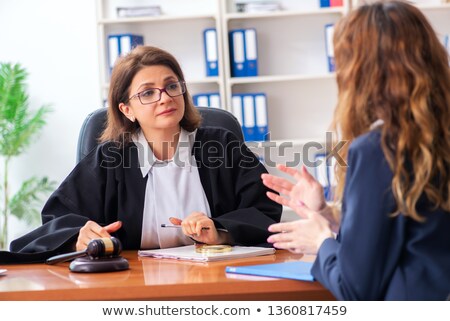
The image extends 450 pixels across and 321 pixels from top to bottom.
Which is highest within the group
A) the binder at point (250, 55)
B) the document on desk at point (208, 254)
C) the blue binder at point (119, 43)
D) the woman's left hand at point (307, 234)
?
the blue binder at point (119, 43)

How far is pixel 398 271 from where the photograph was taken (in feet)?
4.64

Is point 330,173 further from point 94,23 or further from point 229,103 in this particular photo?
point 94,23

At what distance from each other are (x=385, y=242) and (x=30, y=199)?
4.35 meters

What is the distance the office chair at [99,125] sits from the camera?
2.73 m

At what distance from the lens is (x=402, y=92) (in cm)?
142

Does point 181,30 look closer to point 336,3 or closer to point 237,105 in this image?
point 237,105

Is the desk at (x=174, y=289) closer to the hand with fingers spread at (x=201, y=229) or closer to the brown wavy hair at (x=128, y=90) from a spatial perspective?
the hand with fingers spread at (x=201, y=229)

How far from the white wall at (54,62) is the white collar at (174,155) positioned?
9.75ft

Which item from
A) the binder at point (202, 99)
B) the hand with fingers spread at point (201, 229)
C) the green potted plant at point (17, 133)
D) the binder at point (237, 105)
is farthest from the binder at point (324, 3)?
the hand with fingers spread at point (201, 229)

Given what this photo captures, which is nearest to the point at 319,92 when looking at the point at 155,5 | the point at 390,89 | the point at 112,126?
the point at 155,5

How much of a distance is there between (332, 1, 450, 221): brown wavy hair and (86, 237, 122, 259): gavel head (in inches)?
27.3

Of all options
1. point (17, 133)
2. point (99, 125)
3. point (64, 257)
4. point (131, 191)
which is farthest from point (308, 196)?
point (17, 133)

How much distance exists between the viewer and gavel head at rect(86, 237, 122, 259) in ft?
6.02

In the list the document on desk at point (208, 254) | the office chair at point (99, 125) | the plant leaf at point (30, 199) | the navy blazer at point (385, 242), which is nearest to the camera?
the navy blazer at point (385, 242)
